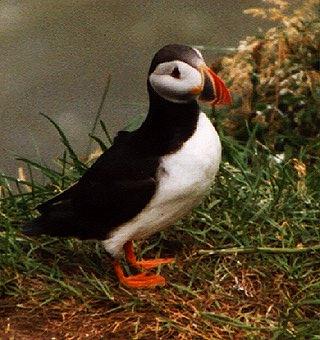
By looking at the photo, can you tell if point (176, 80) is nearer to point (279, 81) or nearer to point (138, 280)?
point (138, 280)

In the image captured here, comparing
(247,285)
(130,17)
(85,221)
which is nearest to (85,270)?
(85,221)

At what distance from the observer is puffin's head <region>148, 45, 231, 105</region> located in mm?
2973

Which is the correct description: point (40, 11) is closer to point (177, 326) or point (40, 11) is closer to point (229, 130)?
point (229, 130)

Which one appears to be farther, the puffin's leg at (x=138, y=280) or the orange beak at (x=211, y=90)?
the puffin's leg at (x=138, y=280)

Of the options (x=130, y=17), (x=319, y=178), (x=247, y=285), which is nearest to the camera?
(x=247, y=285)

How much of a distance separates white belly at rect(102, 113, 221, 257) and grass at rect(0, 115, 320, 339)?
0.22 meters

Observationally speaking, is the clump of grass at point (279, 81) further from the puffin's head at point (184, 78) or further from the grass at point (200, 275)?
the puffin's head at point (184, 78)

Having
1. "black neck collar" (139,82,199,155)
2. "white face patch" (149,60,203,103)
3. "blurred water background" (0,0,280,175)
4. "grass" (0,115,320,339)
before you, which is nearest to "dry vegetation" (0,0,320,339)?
"grass" (0,115,320,339)

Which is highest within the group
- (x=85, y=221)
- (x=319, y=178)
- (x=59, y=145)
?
(x=85, y=221)

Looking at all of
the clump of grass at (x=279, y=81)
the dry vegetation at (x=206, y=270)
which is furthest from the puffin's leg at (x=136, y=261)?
the clump of grass at (x=279, y=81)

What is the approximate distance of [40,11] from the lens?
674 centimetres

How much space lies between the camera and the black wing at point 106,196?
10.1ft

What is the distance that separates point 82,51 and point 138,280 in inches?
129

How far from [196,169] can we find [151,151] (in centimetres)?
13
